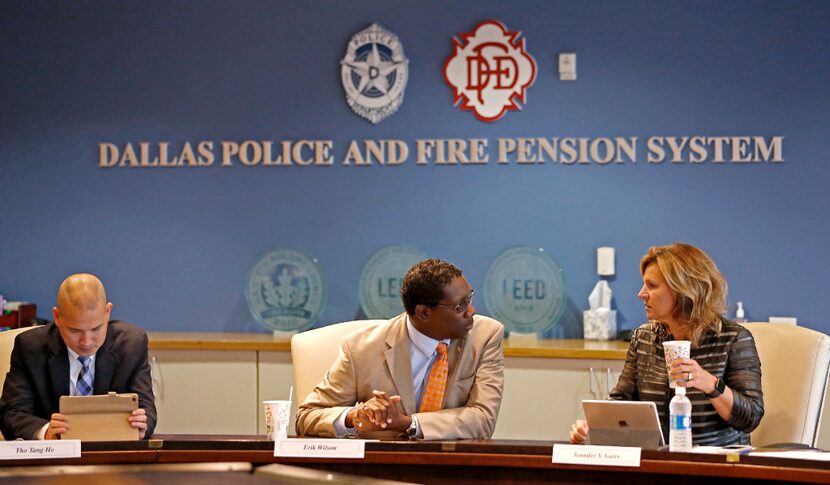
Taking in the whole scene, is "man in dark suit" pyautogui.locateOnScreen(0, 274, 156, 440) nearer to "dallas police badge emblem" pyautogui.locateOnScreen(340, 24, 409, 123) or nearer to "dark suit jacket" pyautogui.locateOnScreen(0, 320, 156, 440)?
"dark suit jacket" pyautogui.locateOnScreen(0, 320, 156, 440)

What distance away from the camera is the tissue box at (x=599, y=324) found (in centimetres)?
532

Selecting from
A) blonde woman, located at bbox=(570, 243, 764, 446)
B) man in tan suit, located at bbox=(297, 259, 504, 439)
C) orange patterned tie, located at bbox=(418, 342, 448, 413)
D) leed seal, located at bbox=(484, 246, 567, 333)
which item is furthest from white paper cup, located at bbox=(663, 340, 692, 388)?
leed seal, located at bbox=(484, 246, 567, 333)

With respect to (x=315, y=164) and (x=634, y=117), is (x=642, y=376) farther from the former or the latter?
(x=315, y=164)

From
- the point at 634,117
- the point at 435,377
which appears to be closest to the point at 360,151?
the point at 634,117

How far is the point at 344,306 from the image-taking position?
18.7ft

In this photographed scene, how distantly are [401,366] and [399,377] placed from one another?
3cm

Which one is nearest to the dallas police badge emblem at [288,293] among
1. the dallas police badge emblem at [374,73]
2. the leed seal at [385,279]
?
the leed seal at [385,279]

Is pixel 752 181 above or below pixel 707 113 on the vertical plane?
below

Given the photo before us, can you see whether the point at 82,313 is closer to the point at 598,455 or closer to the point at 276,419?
the point at 276,419

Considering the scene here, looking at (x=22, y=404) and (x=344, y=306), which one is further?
(x=344, y=306)

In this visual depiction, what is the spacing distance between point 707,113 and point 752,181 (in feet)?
1.33

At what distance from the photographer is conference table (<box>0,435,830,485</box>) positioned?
2.57 metres

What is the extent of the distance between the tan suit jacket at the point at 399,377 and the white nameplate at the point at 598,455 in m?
0.63

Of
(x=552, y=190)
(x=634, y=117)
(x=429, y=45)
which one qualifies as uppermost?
(x=429, y=45)
